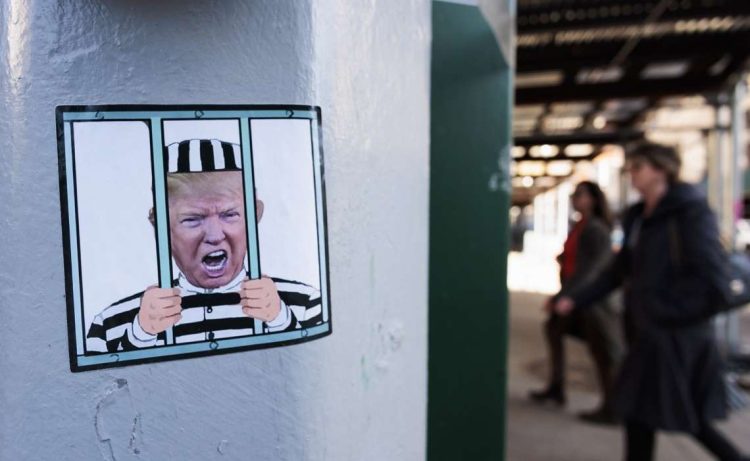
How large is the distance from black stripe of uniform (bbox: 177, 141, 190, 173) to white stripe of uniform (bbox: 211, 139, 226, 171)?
46 mm

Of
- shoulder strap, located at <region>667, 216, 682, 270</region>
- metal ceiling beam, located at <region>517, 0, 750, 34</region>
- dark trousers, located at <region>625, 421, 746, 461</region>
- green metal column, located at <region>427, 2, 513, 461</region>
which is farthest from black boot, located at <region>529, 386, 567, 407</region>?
metal ceiling beam, located at <region>517, 0, 750, 34</region>

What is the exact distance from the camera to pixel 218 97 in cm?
126

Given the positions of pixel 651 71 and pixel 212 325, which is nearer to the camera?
pixel 212 325

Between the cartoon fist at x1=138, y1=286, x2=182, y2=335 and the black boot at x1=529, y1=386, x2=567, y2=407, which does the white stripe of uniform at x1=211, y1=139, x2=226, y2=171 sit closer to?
the cartoon fist at x1=138, y1=286, x2=182, y2=335

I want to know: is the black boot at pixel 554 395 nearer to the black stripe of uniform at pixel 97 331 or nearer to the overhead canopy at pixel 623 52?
the overhead canopy at pixel 623 52

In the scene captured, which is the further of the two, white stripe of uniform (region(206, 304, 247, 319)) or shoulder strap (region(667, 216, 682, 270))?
shoulder strap (region(667, 216, 682, 270))

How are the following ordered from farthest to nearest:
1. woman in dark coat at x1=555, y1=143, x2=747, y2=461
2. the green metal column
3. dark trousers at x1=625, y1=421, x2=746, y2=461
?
dark trousers at x1=625, y1=421, x2=746, y2=461
woman in dark coat at x1=555, y1=143, x2=747, y2=461
the green metal column

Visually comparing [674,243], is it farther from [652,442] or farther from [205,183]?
[205,183]

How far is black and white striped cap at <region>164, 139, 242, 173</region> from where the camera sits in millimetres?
1222

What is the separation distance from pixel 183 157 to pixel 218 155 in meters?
0.06

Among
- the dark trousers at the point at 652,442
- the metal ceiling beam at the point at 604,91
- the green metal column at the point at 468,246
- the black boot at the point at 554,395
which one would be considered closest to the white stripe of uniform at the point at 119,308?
the green metal column at the point at 468,246

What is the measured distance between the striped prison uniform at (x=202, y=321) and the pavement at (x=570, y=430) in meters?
3.42

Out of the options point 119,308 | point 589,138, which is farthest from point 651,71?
point 119,308

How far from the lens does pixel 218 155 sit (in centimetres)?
125
